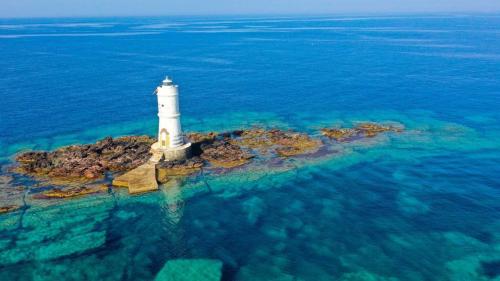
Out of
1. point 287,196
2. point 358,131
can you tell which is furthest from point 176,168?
point 358,131

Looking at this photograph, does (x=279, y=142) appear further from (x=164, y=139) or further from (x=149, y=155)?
(x=149, y=155)

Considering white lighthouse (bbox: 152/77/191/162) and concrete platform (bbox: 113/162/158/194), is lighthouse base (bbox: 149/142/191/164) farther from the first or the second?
concrete platform (bbox: 113/162/158/194)

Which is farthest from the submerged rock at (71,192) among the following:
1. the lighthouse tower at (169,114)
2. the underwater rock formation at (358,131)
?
the underwater rock formation at (358,131)

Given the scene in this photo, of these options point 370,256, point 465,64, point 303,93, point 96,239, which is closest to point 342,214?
point 370,256

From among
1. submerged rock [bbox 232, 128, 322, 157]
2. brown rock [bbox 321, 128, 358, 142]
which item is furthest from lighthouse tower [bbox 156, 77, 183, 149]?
brown rock [bbox 321, 128, 358, 142]

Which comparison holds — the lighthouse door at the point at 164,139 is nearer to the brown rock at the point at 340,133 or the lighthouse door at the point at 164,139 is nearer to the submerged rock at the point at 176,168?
the submerged rock at the point at 176,168

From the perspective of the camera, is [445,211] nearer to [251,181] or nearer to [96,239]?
[251,181]
